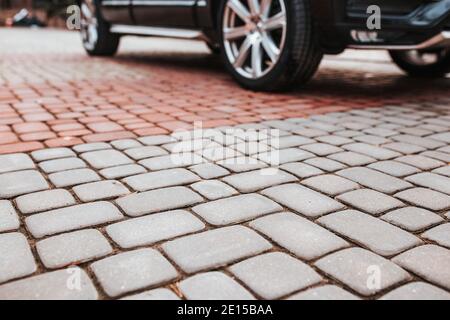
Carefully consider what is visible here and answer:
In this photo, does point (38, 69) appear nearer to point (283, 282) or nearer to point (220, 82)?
point (220, 82)

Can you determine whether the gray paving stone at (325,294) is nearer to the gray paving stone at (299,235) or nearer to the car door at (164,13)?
the gray paving stone at (299,235)

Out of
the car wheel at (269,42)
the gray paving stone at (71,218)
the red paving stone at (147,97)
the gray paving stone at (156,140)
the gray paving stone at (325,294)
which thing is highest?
the car wheel at (269,42)

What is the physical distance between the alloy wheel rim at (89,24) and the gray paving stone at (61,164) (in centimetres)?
418

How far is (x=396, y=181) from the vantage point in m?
2.04

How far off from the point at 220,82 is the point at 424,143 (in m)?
2.28

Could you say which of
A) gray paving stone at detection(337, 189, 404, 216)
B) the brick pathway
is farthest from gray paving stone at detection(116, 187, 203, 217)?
gray paving stone at detection(337, 189, 404, 216)

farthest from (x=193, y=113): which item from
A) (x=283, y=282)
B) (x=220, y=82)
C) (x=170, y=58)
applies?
(x=170, y=58)

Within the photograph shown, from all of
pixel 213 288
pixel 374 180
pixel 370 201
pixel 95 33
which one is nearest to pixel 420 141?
pixel 374 180

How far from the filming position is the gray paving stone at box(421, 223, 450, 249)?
1.53m

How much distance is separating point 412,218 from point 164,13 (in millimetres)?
3665

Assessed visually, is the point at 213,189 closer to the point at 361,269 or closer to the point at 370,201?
the point at 370,201

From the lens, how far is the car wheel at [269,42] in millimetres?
3482

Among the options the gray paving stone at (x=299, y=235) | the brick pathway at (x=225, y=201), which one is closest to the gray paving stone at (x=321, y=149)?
the brick pathway at (x=225, y=201)

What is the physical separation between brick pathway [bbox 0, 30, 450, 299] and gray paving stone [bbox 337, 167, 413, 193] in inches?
0.4
